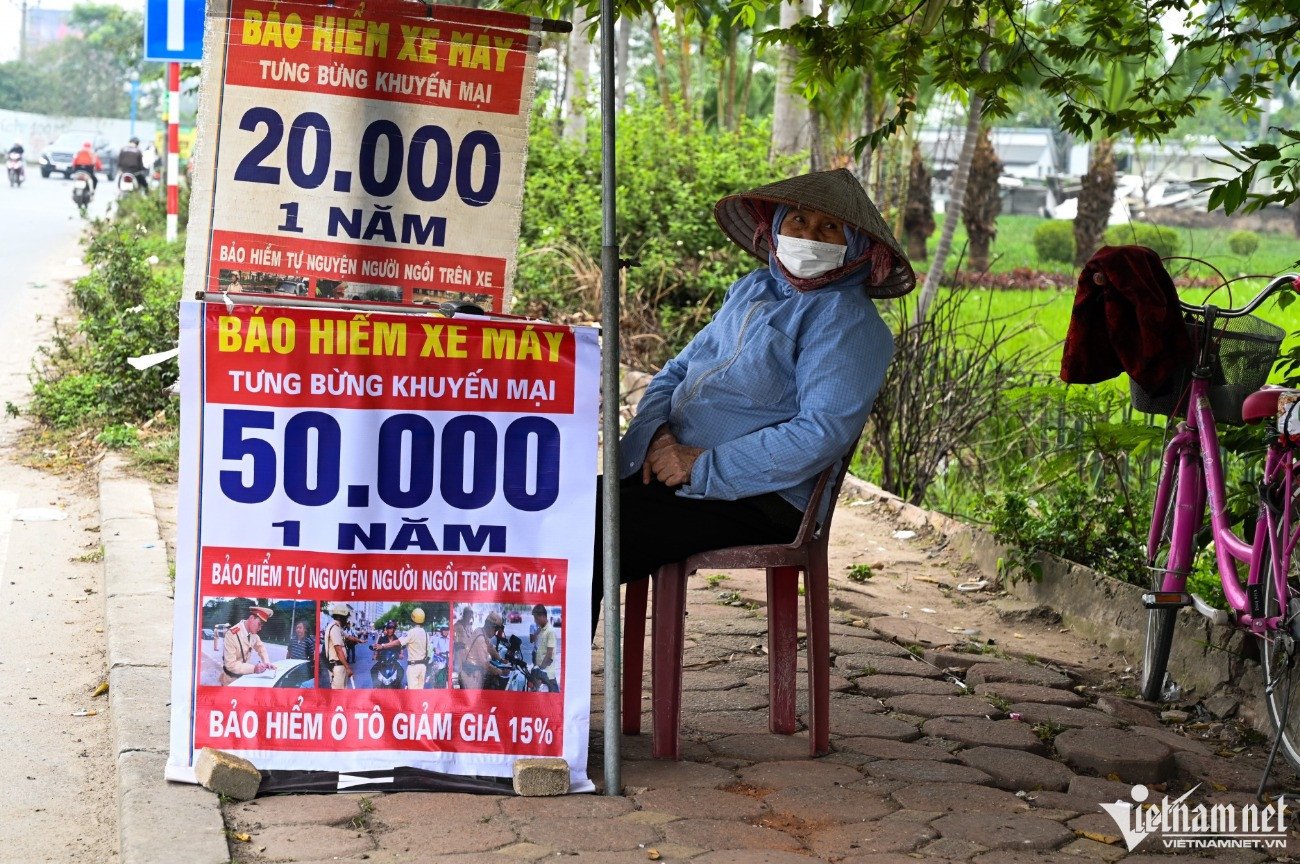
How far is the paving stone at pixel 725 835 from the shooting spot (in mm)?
3283

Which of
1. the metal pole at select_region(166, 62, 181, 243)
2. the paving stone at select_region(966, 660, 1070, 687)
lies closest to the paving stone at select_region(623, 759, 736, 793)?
the paving stone at select_region(966, 660, 1070, 687)

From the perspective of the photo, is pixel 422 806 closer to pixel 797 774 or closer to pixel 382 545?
pixel 382 545

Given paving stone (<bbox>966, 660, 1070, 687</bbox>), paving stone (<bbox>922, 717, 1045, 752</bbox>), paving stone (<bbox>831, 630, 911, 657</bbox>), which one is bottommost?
paving stone (<bbox>922, 717, 1045, 752</bbox>)

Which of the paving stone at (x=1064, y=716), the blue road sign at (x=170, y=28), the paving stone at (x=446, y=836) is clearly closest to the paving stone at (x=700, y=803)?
the paving stone at (x=446, y=836)

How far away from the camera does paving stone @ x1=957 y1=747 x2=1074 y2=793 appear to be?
383 cm

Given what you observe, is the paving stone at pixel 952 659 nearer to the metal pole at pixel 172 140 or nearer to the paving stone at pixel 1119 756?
the paving stone at pixel 1119 756

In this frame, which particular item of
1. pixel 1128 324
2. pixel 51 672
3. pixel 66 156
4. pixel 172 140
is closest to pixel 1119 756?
pixel 1128 324

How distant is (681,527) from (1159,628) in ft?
5.81

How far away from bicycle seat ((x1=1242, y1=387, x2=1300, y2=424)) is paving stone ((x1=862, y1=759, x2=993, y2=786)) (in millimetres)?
1197

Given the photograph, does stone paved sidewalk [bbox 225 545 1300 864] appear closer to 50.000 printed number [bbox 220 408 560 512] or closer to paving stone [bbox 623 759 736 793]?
paving stone [bbox 623 759 736 793]

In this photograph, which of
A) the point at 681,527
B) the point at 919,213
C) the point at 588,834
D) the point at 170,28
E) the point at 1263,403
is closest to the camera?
the point at 588,834

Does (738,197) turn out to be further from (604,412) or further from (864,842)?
(864,842)

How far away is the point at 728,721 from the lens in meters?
4.23

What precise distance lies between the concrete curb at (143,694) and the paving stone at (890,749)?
1684 mm
